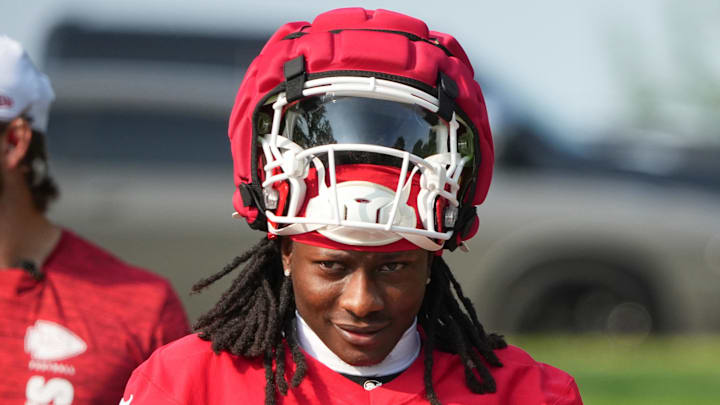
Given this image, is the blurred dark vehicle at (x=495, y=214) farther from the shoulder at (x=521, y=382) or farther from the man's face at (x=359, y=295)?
the man's face at (x=359, y=295)

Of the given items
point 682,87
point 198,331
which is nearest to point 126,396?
point 198,331

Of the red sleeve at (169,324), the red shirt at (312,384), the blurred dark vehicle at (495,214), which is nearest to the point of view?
the red shirt at (312,384)

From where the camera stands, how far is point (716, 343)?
7.57 meters

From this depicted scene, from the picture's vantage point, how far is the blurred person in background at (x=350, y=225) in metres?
2.88

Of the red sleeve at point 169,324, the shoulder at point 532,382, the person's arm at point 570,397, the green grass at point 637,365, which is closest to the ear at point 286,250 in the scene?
the shoulder at point 532,382

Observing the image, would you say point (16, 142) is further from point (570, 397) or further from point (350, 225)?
point (570, 397)

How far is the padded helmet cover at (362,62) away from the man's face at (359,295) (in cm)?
26

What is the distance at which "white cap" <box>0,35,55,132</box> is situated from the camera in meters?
3.91

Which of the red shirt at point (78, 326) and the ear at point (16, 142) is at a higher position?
the ear at point (16, 142)

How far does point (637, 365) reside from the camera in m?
6.91

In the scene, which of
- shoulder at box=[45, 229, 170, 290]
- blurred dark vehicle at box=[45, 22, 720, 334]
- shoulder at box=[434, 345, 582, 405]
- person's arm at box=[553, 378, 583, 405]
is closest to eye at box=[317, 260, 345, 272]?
shoulder at box=[434, 345, 582, 405]

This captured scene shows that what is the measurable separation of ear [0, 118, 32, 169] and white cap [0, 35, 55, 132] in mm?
29

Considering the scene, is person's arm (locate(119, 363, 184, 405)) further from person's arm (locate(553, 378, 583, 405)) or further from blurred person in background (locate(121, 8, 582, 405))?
person's arm (locate(553, 378, 583, 405))

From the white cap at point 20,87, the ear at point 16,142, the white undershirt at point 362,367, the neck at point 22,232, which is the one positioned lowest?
the neck at point 22,232
